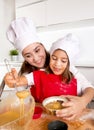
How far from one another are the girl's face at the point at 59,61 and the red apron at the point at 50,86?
6 cm

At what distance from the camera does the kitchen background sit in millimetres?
1744

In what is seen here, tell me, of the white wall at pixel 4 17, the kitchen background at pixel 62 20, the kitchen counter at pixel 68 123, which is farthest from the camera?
the white wall at pixel 4 17

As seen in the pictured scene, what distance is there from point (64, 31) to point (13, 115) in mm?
1553

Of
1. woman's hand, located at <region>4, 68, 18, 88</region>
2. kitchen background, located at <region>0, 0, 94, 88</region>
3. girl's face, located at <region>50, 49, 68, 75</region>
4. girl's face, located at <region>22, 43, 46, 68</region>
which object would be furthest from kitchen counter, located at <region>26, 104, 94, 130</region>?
kitchen background, located at <region>0, 0, 94, 88</region>

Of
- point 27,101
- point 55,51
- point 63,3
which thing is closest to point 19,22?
point 55,51

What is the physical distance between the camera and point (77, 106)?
28.3 inches

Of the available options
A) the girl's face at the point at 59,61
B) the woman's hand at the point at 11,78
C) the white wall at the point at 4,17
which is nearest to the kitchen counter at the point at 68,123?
the woman's hand at the point at 11,78

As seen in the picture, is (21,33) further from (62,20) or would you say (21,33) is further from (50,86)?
(62,20)

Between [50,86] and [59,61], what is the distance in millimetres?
164

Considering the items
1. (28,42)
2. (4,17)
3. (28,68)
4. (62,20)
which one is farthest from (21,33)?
(4,17)

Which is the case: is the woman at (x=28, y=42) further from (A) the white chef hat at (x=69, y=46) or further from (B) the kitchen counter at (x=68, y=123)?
(B) the kitchen counter at (x=68, y=123)

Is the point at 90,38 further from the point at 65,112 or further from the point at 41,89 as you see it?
the point at 65,112

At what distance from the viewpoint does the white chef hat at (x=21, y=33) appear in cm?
103

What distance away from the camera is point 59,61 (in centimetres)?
98
